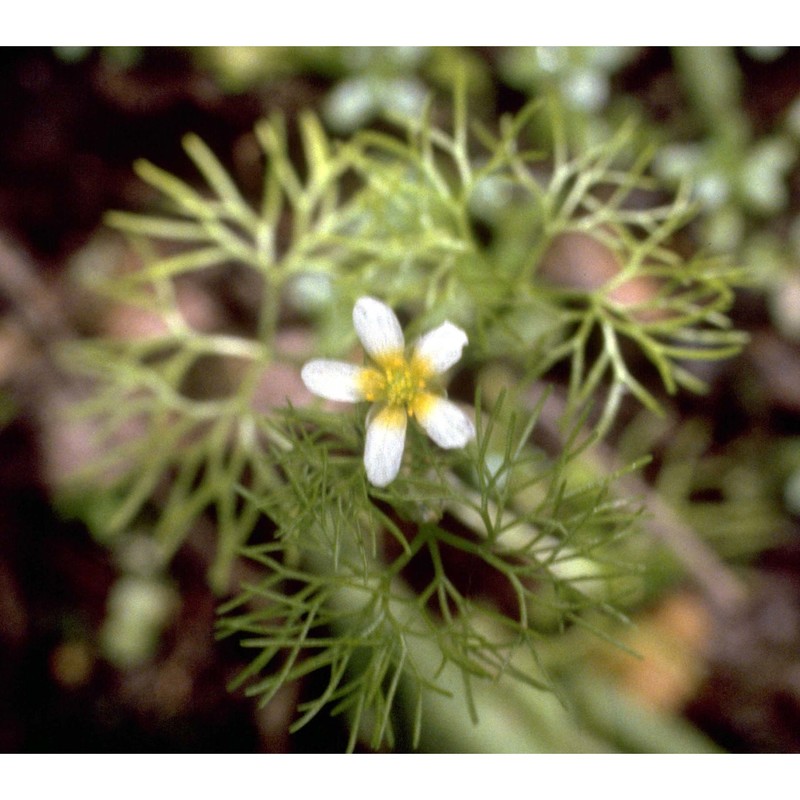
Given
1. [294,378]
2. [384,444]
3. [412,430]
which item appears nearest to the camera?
[384,444]

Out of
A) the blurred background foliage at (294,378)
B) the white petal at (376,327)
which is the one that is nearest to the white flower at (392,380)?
the white petal at (376,327)

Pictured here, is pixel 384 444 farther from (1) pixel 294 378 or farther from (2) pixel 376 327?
(1) pixel 294 378

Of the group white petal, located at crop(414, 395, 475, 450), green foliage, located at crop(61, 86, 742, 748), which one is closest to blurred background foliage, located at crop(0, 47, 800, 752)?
green foliage, located at crop(61, 86, 742, 748)

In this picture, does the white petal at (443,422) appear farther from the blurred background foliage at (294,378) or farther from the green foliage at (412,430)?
the blurred background foliage at (294,378)

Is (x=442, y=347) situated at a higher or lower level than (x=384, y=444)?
higher

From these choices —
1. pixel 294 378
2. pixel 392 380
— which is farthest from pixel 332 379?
A: pixel 294 378

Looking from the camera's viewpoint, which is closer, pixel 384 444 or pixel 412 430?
pixel 384 444

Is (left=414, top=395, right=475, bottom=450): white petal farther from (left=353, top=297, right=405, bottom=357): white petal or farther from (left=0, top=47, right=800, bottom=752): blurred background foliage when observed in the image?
(left=0, top=47, right=800, bottom=752): blurred background foliage
